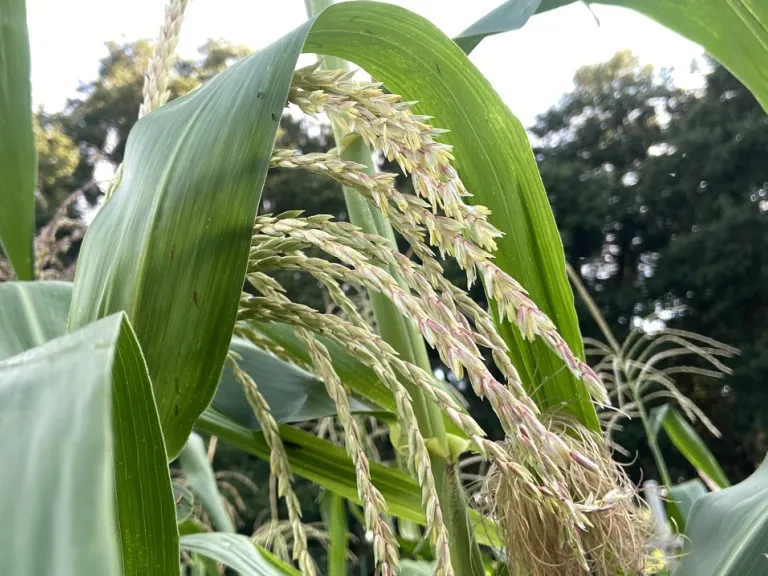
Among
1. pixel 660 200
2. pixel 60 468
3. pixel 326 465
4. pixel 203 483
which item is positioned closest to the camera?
pixel 60 468

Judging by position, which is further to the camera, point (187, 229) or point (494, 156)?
point (494, 156)

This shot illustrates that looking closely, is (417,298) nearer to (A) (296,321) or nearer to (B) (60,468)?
(A) (296,321)

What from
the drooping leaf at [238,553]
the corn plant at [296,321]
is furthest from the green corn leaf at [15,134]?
the drooping leaf at [238,553]

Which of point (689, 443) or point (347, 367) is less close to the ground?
point (347, 367)

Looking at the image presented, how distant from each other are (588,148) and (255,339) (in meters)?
6.07

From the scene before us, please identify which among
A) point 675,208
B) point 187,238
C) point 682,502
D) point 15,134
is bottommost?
point 682,502

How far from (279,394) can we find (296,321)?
0.19 metres

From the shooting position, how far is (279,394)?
0.42 meters

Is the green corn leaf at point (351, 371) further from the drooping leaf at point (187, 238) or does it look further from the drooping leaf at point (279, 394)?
the drooping leaf at point (187, 238)

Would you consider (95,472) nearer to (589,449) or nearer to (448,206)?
(448,206)

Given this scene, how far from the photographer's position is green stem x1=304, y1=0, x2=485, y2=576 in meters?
0.28

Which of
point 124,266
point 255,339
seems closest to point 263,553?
point 255,339

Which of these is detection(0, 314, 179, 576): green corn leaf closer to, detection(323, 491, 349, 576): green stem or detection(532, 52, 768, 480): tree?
detection(323, 491, 349, 576): green stem

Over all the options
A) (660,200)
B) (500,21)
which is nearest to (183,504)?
(500,21)
